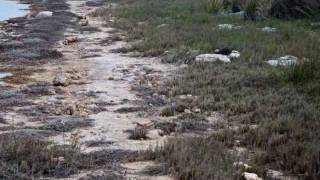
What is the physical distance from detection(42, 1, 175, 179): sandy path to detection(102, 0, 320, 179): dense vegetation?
684mm

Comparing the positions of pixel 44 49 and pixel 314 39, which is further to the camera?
pixel 44 49

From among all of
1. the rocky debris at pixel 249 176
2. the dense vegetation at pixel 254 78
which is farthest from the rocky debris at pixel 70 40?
the rocky debris at pixel 249 176

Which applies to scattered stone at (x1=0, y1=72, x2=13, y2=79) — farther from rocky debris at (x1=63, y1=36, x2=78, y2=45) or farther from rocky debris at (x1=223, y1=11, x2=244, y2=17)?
rocky debris at (x1=223, y1=11, x2=244, y2=17)

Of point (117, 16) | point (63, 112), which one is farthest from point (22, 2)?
point (63, 112)

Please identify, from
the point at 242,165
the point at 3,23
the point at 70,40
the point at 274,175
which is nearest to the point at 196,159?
the point at 242,165

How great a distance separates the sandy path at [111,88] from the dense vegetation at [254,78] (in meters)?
0.68

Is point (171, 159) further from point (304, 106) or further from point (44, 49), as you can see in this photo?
point (44, 49)

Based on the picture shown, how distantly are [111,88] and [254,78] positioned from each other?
10.2 feet

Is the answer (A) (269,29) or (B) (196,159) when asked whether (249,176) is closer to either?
(B) (196,159)

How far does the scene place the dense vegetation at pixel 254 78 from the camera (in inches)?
300

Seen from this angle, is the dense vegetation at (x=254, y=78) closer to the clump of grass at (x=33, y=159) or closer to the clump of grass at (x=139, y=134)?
the clump of grass at (x=139, y=134)

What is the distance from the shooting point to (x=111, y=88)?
12719mm

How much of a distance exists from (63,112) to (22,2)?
33264 millimetres

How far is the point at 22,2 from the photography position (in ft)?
138
